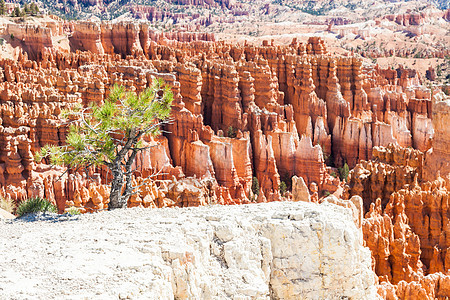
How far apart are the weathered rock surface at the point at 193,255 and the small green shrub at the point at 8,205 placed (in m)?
9.78

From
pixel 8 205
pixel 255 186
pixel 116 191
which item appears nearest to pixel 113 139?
pixel 116 191

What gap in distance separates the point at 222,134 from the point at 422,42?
86.6 m

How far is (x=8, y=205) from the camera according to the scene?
836 inches

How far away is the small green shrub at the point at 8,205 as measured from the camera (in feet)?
69.1

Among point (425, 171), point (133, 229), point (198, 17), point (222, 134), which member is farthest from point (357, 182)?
point (198, 17)

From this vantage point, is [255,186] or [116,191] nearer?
[116,191]

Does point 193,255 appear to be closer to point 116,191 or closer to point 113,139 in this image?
point 116,191

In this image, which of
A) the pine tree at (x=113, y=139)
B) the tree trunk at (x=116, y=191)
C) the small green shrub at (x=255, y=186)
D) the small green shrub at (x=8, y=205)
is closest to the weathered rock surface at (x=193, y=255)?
the tree trunk at (x=116, y=191)

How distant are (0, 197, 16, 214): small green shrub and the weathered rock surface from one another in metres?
9.78

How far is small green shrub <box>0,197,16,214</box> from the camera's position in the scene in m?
21.1

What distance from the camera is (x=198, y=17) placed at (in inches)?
5340

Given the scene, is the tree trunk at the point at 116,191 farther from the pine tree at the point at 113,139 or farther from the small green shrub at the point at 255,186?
the small green shrub at the point at 255,186

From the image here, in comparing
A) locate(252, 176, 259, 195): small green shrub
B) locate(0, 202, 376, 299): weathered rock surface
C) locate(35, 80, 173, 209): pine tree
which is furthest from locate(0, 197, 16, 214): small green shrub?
locate(252, 176, 259, 195): small green shrub

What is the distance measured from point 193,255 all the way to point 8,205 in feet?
45.9
